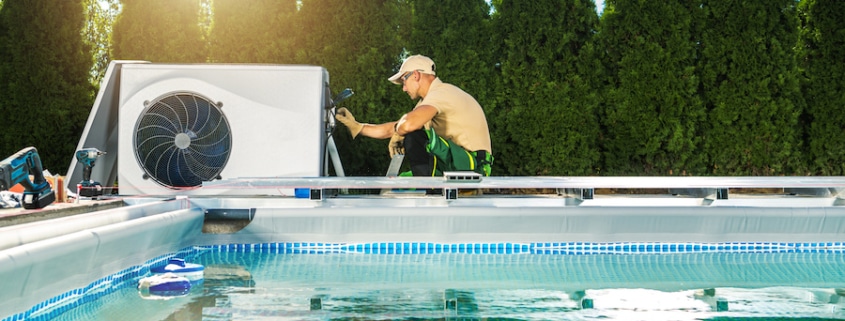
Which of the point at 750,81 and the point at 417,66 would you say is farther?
the point at 750,81

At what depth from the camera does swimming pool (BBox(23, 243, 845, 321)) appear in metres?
3.39

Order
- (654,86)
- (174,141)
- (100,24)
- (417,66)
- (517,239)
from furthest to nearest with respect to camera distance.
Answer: (100,24) → (654,86) → (417,66) → (174,141) → (517,239)

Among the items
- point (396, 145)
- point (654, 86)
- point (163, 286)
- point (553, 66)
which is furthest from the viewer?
point (553, 66)

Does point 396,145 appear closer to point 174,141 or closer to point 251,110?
point 251,110

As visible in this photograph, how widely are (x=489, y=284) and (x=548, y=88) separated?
180 inches

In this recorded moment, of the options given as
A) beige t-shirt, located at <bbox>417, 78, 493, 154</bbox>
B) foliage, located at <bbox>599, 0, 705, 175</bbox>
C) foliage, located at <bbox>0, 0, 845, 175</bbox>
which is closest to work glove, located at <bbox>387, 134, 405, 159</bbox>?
beige t-shirt, located at <bbox>417, 78, 493, 154</bbox>

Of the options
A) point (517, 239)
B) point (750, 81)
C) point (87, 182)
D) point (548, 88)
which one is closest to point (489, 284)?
Answer: point (517, 239)

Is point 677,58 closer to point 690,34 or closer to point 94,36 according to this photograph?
point 690,34

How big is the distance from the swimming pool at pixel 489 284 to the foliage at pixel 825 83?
365cm

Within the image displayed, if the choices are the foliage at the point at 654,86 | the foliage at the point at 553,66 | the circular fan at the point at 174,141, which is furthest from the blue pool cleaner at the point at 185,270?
the foliage at the point at 654,86

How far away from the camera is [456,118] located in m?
6.52

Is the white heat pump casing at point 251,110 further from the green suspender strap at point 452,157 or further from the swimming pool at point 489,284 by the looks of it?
the swimming pool at point 489,284

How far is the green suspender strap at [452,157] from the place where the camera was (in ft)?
20.6

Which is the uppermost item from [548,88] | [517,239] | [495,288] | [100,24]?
[100,24]
